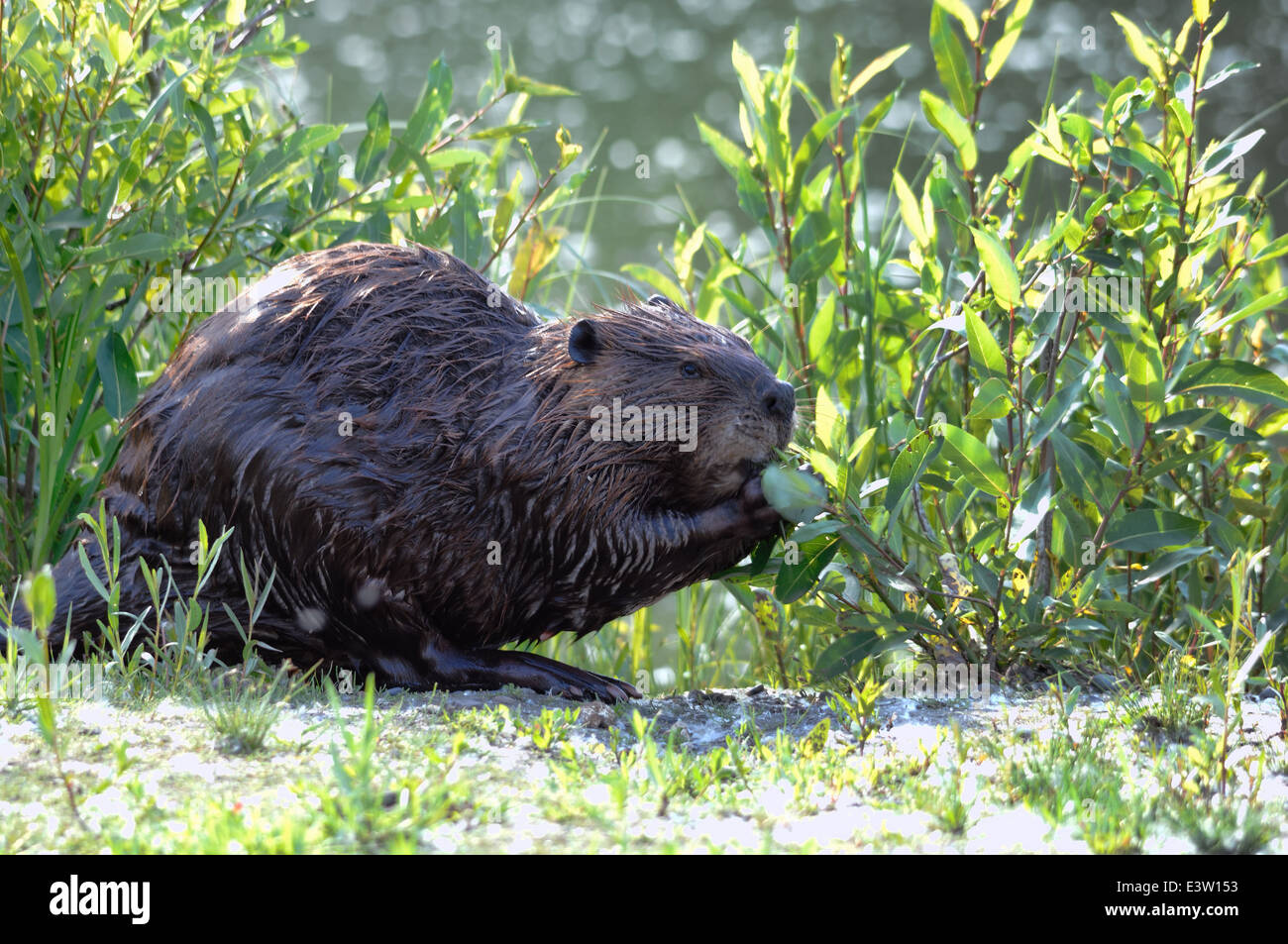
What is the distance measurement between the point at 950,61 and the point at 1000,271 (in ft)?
2.65

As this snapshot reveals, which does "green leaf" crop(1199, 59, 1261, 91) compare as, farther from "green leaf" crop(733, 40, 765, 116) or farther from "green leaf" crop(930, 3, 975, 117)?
Result: "green leaf" crop(733, 40, 765, 116)

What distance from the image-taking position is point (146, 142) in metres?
3.01

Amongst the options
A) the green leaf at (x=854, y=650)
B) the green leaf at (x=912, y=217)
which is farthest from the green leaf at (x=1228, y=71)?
the green leaf at (x=854, y=650)

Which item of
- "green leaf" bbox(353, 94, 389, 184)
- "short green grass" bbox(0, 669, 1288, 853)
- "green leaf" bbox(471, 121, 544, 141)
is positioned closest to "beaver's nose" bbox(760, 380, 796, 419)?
"short green grass" bbox(0, 669, 1288, 853)

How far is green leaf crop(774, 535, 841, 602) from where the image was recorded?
2.59 m

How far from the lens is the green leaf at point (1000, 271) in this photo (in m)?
2.50

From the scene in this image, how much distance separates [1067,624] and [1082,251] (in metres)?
0.77

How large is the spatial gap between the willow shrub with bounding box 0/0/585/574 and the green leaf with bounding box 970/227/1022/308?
121 cm

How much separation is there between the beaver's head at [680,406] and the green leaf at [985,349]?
1.25 feet

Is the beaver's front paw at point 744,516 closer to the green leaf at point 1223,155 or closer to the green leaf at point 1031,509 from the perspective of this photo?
the green leaf at point 1031,509

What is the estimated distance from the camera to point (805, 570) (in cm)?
259

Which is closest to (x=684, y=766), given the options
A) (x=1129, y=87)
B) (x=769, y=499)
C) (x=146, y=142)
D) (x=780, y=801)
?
(x=780, y=801)

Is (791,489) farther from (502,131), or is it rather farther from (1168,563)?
(502,131)

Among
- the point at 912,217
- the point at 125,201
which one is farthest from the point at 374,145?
the point at 912,217
